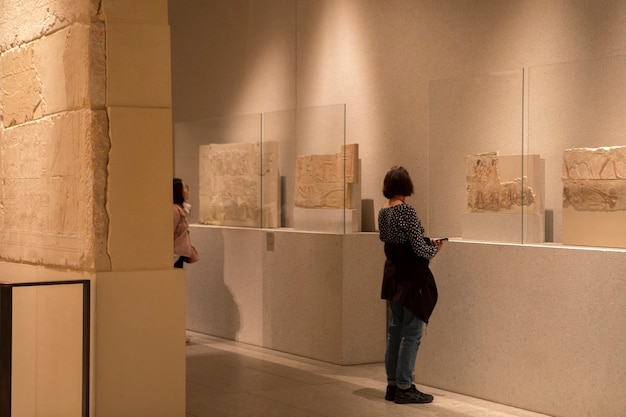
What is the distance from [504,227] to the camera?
7352 mm

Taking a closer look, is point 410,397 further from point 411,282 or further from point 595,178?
point 595,178

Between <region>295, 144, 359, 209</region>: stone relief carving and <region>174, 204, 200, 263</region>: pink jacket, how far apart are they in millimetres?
1285

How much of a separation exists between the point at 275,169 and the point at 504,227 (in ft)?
11.4

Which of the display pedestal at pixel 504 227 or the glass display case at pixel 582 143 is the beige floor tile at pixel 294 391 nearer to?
the display pedestal at pixel 504 227

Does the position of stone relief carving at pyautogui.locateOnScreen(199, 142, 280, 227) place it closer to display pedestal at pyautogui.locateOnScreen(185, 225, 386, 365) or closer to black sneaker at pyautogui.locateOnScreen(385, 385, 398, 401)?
display pedestal at pyautogui.locateOnScreen(185, 225, 386, 365)

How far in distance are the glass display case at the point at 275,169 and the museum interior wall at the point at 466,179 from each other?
0.12 m

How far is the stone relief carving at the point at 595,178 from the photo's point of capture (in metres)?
6.58

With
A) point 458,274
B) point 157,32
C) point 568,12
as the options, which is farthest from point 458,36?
point 157,32

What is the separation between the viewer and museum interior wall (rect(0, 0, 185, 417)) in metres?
5.67

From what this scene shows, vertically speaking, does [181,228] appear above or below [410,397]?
above

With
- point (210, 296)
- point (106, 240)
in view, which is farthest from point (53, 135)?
point (210, 296)

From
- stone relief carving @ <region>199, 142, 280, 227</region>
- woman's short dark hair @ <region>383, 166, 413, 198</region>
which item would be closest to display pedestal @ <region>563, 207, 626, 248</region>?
woman's short dark hair @ <region>383, 166, 413, 198</region>

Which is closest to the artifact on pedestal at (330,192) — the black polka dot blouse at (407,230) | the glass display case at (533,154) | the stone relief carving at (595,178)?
the glass display case at (533,154)

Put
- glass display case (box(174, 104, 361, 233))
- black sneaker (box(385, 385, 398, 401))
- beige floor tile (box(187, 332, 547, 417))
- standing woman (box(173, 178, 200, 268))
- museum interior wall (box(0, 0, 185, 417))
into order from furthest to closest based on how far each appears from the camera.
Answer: standing woman (box(173, 178, 200, 268)) < glass display case (box(174, 104, 361, 233)) < black sneaker (box(385, 385, 398, 401)) < beige floor tile (box(187, 332, 547, 417)) < museum interior wall (box(0, 0, 185, 417))
